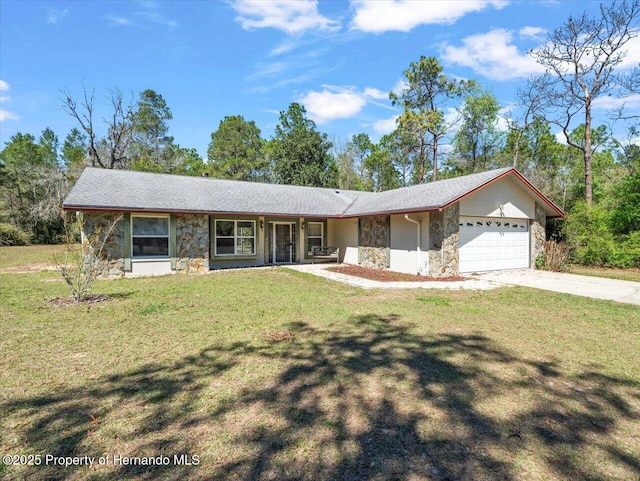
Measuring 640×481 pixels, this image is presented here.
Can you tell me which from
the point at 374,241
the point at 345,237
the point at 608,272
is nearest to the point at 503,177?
the point at 374,241

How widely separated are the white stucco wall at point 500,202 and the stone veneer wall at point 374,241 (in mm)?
3200

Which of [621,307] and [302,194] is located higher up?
[302,194]

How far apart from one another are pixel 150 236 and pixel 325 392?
11.1m

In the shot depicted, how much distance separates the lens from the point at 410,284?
33.9ft

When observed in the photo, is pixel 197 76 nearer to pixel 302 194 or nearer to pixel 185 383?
pixel 302 194

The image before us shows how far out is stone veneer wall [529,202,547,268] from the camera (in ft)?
45.9

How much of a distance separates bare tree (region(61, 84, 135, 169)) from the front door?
59.6ft

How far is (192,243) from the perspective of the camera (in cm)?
1312

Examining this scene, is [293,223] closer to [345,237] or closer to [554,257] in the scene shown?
[345,237]

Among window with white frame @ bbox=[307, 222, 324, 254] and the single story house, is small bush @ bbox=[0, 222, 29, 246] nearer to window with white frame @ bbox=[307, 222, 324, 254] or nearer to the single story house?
the single story house

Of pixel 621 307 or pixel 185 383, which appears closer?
pixel 185 383

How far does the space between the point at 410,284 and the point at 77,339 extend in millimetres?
8364

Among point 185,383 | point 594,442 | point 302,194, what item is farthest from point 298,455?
point 302,194

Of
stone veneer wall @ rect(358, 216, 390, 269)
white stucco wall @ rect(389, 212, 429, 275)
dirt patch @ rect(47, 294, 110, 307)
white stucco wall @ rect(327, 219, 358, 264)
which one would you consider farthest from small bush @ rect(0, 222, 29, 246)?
white stucco wall @ rect(389, 212, 429, 275)
